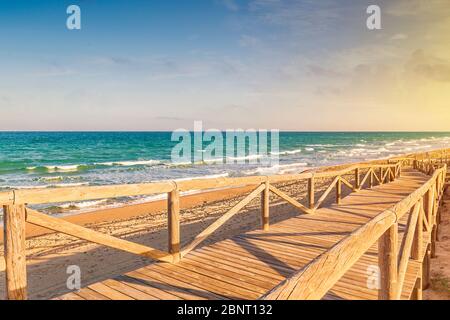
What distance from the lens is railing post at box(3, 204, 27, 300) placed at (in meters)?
2.54

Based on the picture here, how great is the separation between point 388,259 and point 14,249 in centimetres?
307

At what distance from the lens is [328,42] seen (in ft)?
59.1

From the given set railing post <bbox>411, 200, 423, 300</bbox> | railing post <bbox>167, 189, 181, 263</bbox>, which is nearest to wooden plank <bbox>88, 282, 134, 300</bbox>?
railing post <bbox>167, 189, 181, 263</bbox>

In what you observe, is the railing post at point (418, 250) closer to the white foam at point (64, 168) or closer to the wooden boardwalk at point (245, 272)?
the wooden boardwalk at point (245, 272)

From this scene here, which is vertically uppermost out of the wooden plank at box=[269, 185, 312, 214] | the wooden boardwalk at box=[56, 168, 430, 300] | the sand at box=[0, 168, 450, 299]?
the wooden plank at box=[269, 185, 312, 214]

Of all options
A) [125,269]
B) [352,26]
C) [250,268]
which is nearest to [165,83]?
[352,26]

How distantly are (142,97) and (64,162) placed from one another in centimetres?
3314

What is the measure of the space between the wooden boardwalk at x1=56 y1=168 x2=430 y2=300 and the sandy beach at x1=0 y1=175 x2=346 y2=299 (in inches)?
57.5

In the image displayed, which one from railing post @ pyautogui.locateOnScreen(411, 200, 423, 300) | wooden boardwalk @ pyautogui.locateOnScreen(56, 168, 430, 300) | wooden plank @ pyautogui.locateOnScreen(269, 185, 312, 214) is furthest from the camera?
wooden plank @ pyautogui.locateOnScreen(269, 185, 312, 214)

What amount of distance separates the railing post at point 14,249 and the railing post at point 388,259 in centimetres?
291

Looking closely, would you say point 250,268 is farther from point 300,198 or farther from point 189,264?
point 300,198

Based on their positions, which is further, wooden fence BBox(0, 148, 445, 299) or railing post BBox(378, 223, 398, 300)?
railing post BBox(378, 223, 398, 300)

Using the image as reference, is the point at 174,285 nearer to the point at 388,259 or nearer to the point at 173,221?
the point at 173,221

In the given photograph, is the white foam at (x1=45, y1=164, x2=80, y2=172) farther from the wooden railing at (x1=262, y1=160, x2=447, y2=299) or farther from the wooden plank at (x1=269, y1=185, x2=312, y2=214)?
the wooden railing at (x1=262, y1=160, x2=447, y2=299)
